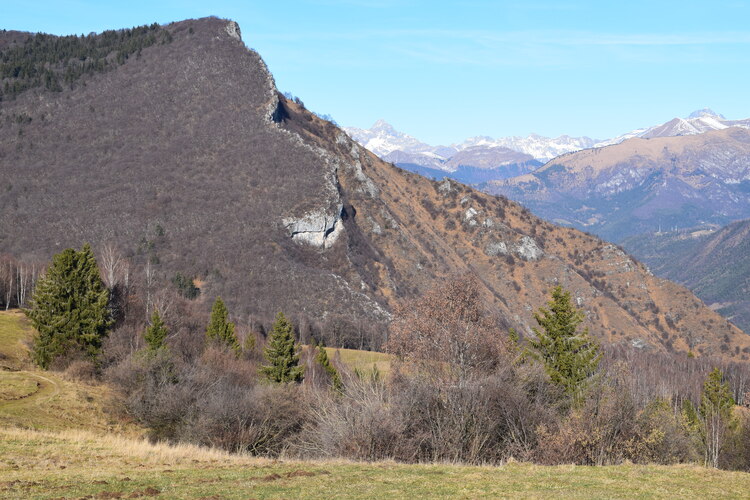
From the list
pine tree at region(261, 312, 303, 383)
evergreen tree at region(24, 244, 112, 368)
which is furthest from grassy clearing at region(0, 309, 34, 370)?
pine tree at region(261, 312, 303, 383)

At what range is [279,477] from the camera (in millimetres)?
22594

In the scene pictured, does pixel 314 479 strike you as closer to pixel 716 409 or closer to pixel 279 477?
pixel 279 477

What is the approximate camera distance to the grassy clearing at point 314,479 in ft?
64.9

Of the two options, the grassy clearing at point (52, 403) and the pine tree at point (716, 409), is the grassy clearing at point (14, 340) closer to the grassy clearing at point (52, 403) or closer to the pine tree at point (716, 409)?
the grassy clearing at point (52, 403)

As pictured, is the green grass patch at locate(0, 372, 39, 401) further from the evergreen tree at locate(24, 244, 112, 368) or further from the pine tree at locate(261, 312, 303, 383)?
the pine tree at locate(261, 312, 303, 383)

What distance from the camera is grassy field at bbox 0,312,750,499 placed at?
65.0 feet

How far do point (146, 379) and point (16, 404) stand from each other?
9.71m

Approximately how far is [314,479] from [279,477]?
4.43 feet

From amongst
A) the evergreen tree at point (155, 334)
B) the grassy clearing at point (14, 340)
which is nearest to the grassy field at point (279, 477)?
the grassy clearing at point (14, 340)

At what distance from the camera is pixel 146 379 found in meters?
50.7

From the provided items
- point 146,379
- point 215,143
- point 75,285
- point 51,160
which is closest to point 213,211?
point 215,143

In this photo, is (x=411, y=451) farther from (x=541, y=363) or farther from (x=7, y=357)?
(x=7, y=357)

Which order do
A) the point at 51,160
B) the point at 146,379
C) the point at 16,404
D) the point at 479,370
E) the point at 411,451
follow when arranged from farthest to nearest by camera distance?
1. the point at 51,160
2. the point at 146,379
3. the point at 16,404
4. the point at 479,370
5. the point at 411,451

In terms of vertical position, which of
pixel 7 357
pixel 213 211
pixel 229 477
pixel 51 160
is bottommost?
pixel 7 357
